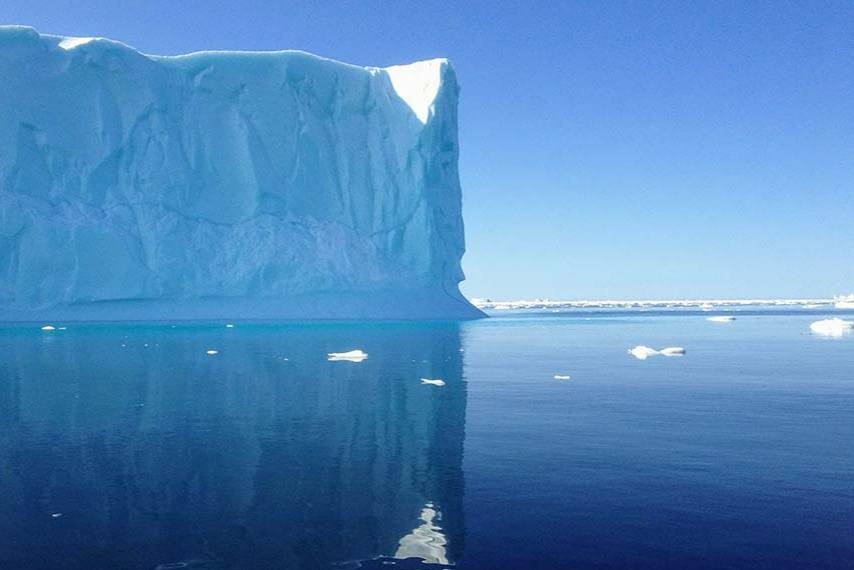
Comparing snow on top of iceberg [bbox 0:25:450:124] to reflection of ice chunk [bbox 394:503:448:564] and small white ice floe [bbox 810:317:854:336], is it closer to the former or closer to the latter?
small white ice floe [bbox 810:317:854:336]

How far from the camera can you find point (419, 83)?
4462 cm

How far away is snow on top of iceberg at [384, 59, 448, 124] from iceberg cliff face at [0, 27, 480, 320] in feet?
0.38

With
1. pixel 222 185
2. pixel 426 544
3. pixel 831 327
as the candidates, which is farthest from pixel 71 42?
pixel 831 327

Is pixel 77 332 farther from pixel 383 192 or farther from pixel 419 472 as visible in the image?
pixel 419 472

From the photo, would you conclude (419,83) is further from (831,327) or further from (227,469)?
(227,469)

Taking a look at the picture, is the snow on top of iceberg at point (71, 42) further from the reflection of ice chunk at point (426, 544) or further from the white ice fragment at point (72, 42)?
the reflection of ice chunk at point (426, 544)

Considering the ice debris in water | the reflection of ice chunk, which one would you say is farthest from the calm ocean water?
the ice debris in water

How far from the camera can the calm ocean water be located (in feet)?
16.0

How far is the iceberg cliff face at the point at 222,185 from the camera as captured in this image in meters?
34.0

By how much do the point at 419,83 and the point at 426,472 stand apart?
134ft

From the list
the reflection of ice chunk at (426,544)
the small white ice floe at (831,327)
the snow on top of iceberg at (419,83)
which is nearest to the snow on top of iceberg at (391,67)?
the snow on top of iceberg at (419,83)

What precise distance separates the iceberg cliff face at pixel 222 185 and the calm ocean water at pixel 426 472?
70.6 ft

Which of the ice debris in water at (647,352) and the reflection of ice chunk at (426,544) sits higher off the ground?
the ice debris in water at (647,352)

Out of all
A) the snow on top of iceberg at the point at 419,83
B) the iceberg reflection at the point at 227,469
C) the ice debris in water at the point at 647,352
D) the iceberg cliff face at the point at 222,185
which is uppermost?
the snow on top of iceberg at the point at 419,83
